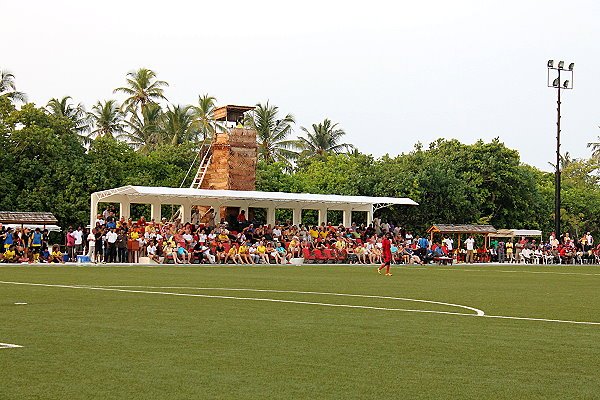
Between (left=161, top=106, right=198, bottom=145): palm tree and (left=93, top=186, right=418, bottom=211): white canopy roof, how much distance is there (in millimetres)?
29294

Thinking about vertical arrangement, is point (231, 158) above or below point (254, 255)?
above

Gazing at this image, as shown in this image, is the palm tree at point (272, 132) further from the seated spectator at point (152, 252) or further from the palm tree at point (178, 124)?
the seated spectator at point (152, 252)

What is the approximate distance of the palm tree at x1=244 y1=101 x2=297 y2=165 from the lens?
3231 inches

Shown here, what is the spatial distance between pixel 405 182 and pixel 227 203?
20.2 meters

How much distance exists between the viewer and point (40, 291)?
712 inches

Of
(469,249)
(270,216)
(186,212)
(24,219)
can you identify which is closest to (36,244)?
(24,219)

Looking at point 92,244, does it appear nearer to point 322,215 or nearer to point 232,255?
point 232,255

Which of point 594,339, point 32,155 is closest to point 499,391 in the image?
point 594,339

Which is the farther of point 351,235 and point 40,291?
point 351,235

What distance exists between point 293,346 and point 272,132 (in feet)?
240

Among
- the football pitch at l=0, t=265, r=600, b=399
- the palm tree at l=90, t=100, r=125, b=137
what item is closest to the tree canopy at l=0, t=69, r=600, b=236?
the palm tree at l=90, t=100, r=125, b=137

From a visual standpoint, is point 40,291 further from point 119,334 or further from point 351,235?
point 351,235

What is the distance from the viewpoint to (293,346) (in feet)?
32.1

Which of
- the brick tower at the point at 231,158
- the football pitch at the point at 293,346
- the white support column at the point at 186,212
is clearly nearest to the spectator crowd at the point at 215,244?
the white support column at the point at 186,212
